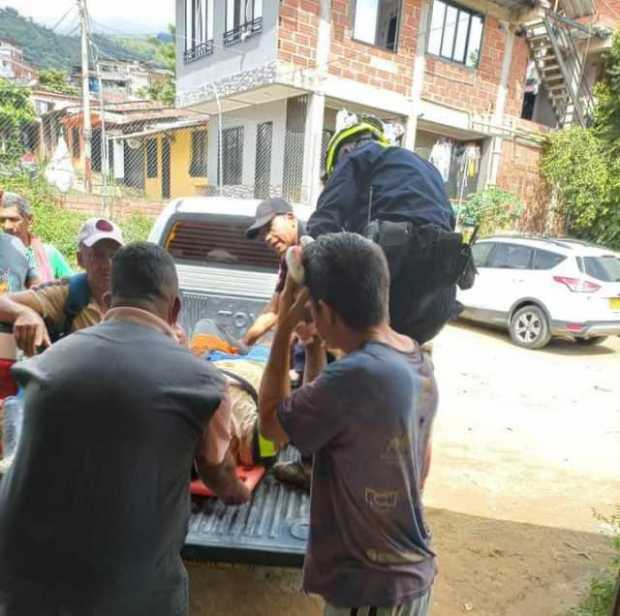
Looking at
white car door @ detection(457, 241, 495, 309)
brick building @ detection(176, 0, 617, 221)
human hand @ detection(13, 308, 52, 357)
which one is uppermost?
brick building @ detection(176, 0, 617, 221)

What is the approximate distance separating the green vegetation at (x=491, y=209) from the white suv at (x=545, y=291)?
5489 millimetres

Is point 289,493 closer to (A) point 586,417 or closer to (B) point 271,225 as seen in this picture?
(B) point 271,225

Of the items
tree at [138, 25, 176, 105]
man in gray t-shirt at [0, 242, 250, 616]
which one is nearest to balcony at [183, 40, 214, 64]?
man in gray t-shirt at [0, 242, 250, 616]

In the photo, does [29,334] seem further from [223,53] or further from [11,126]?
[223,53]

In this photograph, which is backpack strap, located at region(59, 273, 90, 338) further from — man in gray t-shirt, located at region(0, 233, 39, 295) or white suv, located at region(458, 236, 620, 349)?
white suv, located at region(458, 236, 620, 349)

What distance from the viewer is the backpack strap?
260 cm

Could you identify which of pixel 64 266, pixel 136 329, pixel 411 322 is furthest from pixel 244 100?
pixel 136 329

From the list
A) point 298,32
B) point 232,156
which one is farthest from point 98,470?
point 232,156

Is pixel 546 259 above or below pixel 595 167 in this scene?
below

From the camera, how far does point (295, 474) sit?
2.28 meters

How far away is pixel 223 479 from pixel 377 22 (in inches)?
537

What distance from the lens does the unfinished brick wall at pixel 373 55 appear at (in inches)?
463

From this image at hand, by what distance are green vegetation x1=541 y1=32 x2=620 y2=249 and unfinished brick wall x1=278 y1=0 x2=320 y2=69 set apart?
8231 millimetres

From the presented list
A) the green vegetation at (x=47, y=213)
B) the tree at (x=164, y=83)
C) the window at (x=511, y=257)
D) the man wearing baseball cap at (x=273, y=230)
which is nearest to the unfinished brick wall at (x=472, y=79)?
the window at (x=511, y=257)
